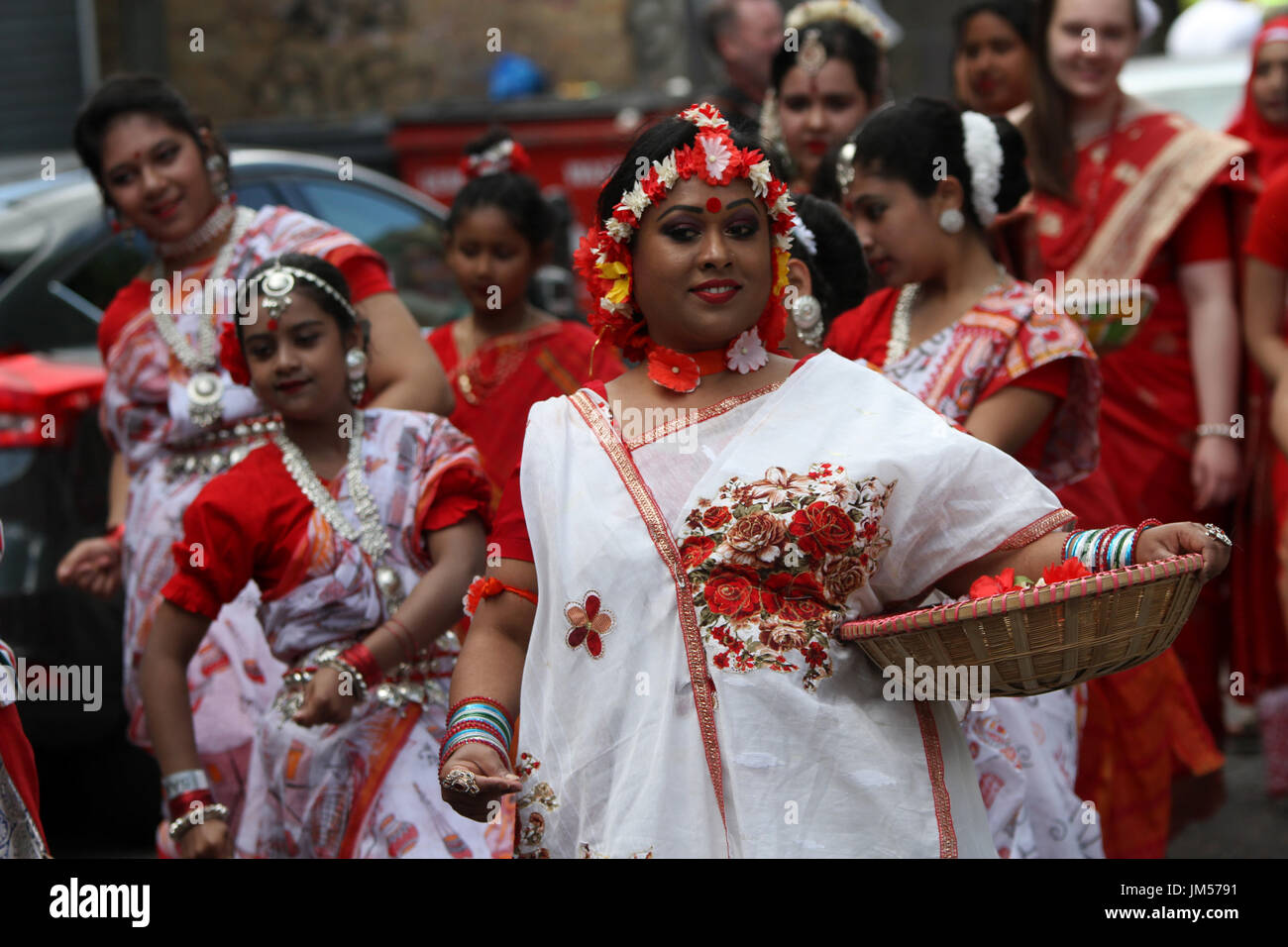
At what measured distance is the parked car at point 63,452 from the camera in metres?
4.68

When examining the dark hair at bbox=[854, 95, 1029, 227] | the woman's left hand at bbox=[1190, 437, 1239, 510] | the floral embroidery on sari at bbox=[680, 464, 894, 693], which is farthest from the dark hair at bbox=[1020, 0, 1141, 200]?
the floral embroidery on sari at bbox=[680, 464, 894, 693]

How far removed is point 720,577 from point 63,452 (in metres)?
2.82

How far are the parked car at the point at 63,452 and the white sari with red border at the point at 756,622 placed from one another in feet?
7.93

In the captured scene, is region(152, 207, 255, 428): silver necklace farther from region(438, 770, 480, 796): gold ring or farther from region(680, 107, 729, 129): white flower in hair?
region(438, 770, 480, 796): gold ring

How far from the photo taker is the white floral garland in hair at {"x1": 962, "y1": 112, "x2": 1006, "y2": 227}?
3.58m

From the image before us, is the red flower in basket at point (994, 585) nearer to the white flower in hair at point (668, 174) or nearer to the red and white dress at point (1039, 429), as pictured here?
the white flower in hair at point (668, 174)

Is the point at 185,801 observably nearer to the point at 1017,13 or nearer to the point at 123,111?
the point at 123,111

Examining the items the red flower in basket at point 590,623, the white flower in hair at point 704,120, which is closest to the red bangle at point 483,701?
the red flower in basket at point 590,623

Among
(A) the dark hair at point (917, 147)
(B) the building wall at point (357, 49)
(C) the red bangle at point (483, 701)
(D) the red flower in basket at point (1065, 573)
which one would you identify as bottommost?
(C) the red bangle at point (483, 701)

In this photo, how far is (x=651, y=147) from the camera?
266cm

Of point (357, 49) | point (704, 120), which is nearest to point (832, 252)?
point (704, 120)
